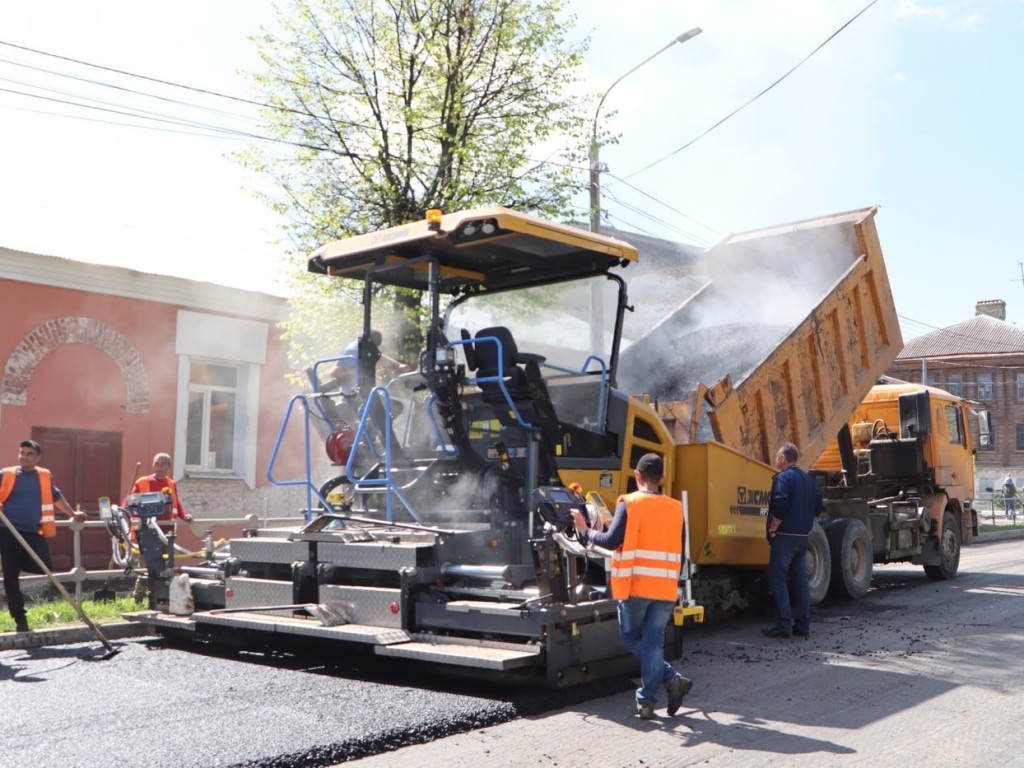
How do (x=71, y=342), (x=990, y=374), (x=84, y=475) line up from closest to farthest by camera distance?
(x=71, y=342)
(x=84, y=475)
(x=990, y=374)

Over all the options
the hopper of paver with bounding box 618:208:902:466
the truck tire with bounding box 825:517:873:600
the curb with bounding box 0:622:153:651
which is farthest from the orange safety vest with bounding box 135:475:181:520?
the truck tire with bounding box 825:517:873:600

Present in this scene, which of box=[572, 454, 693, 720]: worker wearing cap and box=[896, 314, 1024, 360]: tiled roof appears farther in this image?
box=[896, 314, 1024, 360]: tiled roof

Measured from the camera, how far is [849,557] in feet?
33.6

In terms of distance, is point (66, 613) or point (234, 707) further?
point (66, 613)

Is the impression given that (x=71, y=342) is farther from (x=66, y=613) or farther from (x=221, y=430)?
(x=66, y=613)

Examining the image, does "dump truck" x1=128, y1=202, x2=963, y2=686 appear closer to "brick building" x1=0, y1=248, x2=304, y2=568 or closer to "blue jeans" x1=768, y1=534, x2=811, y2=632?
"blue jeans" x1=768, y1=534, x2=811, y2=632

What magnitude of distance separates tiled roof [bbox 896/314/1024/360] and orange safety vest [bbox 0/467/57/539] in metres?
54.4

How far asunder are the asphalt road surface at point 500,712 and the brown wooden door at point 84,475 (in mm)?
5747

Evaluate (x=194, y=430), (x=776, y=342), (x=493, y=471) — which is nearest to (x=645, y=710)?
(x=493, y=471)

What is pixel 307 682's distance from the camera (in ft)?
20.1

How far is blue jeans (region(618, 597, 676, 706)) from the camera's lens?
5383 millimetres

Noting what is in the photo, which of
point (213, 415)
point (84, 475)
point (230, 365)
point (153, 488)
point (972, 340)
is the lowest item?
point (153, 488)

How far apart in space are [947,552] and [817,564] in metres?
3.85

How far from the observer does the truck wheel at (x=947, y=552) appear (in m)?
12.6
